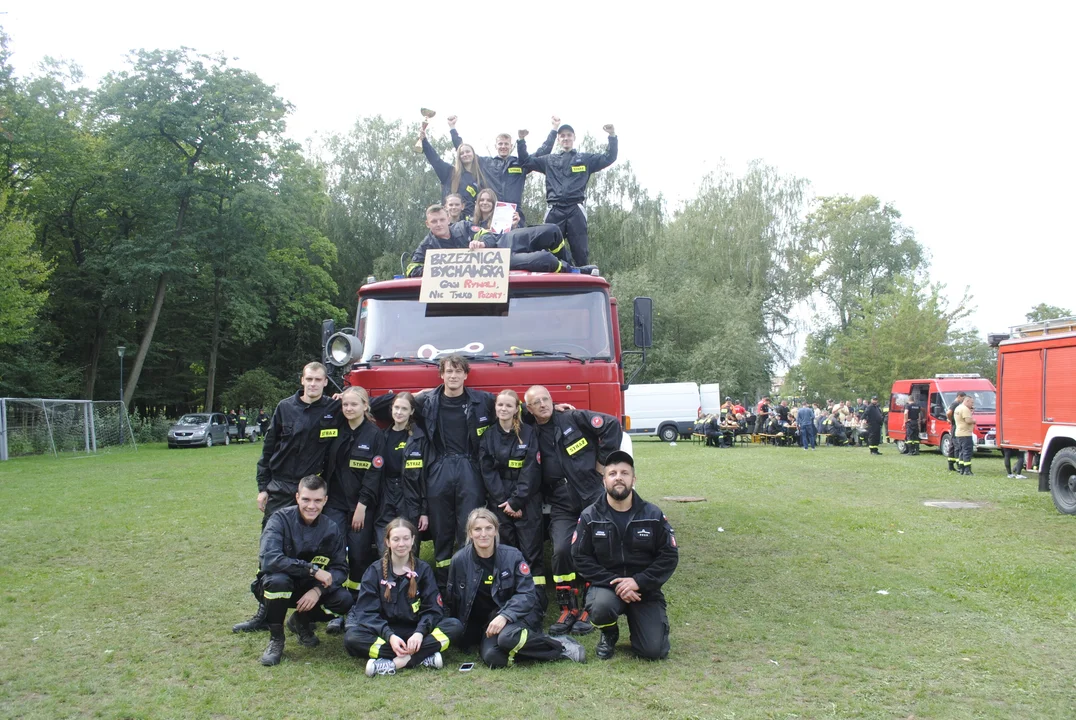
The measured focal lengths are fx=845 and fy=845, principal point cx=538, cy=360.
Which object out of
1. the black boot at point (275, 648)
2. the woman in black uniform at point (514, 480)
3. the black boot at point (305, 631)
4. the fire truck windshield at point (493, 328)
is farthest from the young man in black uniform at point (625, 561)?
the black boot at point (275, 648)

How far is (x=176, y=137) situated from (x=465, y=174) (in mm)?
27245

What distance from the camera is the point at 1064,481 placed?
11766 millimetres

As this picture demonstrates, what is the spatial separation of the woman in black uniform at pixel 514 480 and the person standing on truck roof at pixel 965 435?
1405 centimetres

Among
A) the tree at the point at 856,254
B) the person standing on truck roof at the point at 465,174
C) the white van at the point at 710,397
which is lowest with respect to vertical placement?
the white van at the point at 710,397

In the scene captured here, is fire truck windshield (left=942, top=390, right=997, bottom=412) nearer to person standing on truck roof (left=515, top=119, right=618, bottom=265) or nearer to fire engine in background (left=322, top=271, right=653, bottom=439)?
person standing on truck roof (left=515, top=119, right=618, bottom=265)

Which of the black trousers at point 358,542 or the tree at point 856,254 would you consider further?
the tree at point 856,254

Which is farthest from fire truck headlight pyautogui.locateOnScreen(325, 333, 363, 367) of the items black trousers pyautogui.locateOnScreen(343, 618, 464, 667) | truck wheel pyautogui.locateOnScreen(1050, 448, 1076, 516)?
truck wheel pyautogui.locateOnScreen(1050, 448, 1076, 516)

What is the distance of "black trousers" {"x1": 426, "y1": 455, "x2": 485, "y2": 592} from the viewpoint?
623 cm

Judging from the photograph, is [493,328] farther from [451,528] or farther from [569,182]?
[569,182]

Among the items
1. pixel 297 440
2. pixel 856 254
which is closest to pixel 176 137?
pixel 297 440

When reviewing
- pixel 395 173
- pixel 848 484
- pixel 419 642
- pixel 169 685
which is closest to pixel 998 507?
pixel 848 484

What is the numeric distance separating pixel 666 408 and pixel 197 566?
26991mm

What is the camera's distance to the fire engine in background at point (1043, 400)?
11.8 m

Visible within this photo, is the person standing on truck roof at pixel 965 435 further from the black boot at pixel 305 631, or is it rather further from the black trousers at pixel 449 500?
the black boot at pixel 305 631
